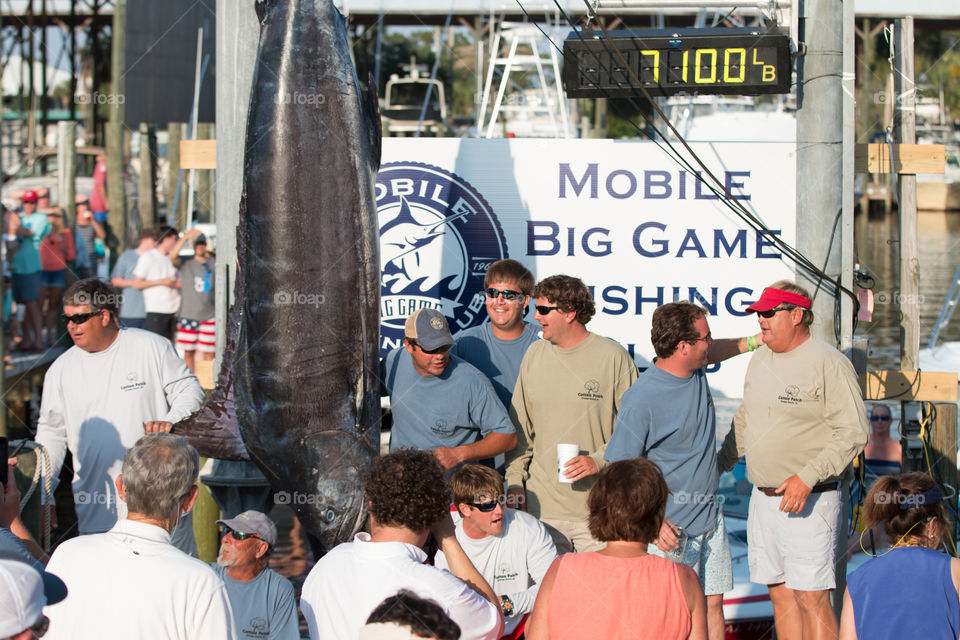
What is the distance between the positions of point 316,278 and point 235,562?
101 centimetres

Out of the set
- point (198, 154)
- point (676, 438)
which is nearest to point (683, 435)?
point (676, 438)

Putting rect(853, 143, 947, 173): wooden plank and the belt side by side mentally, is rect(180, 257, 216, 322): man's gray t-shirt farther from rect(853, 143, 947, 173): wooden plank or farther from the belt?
→ the belt

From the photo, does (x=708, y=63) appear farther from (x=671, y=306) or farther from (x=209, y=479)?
(x=209, y=479)

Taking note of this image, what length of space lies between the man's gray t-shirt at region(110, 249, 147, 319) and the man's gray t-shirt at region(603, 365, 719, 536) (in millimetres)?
6570

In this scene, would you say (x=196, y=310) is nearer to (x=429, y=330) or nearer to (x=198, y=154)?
(x=198, y=154)

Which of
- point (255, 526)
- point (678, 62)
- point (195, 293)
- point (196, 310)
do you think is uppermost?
point (678, 62)

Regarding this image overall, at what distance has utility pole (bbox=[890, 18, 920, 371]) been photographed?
4293 millimetres

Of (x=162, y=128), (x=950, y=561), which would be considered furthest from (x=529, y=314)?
(x=162, y=128)

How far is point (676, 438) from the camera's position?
11.1ft

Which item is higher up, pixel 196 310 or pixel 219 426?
pixel 196 310

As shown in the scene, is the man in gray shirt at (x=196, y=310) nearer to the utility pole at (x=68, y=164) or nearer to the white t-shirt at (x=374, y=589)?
the utility pole at (x=68, y=164)

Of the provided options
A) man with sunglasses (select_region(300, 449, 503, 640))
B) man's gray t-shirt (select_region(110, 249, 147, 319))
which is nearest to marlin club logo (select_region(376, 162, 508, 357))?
man with sunglasses (select_region(300, 449, 503, 640))

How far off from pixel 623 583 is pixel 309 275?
5.68 ft

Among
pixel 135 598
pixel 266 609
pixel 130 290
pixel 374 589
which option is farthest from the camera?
pixel 130 290
